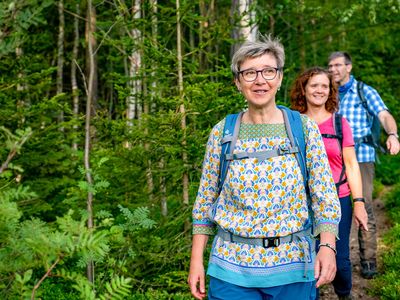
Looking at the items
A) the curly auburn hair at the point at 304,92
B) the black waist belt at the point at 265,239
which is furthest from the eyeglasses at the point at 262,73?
the curly auburn hair at the point at 304,92

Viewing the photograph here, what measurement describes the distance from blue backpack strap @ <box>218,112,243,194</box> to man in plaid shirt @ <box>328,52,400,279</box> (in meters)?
3.44

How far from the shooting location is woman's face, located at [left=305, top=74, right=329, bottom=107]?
5234mm

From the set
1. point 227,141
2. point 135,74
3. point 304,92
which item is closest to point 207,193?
point 227,141

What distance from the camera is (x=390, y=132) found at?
625 centimetres

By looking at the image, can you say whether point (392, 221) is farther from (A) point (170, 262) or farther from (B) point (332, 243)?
(B) point (332, 243)

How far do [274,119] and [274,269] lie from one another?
75 cm

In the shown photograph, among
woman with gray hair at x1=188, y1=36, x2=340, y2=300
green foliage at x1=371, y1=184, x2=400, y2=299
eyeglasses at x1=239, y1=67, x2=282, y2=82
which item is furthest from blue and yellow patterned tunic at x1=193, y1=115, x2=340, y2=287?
green foliage at x1=371, y1=184, x2=400, y2=299

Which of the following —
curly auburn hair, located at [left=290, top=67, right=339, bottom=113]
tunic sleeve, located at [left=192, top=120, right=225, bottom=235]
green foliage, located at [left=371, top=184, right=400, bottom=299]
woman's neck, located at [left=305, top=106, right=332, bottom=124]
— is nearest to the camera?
tunic sleeve, located at [left=192, top=120, right=225, bottom=235]

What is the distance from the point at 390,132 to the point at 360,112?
1.29 feet

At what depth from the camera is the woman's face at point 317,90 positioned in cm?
523

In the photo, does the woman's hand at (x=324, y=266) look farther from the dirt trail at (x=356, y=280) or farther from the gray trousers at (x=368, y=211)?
the gray trousers at (x=368, y=211)

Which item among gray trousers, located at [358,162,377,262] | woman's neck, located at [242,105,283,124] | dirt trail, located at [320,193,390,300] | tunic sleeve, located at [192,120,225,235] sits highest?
woman's neck, located at [242,105,283,124]

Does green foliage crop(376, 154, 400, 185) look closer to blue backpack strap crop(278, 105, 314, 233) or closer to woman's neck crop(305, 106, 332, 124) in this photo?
woman's neck crop(305, 106, 332, 124)

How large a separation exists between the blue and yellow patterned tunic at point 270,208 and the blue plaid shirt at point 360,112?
11.3ft
